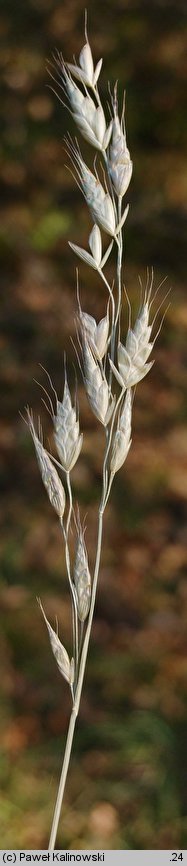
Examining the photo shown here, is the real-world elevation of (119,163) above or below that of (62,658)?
above

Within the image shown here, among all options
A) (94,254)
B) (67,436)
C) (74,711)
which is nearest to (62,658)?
(74,711)

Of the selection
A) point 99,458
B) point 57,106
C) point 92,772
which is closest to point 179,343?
point 99,458

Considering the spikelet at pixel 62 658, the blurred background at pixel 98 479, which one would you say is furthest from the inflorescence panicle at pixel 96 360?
the blurred background at pixel 98 479

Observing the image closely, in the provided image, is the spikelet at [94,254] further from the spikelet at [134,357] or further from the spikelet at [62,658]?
the spikelet at [62,658]

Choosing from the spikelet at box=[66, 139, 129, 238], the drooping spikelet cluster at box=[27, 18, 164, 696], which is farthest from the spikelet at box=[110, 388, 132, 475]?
the spikelet at box=[66, 139, 129, 238]

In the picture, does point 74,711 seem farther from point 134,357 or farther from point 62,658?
point 134,357

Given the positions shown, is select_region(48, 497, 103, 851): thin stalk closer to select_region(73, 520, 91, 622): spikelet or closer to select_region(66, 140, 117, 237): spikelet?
select_region(73, 520, 91, 622): spikelet
